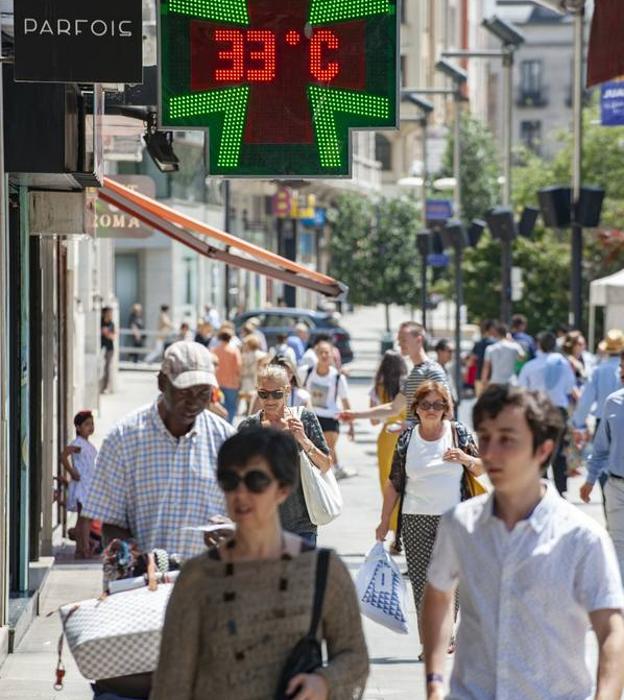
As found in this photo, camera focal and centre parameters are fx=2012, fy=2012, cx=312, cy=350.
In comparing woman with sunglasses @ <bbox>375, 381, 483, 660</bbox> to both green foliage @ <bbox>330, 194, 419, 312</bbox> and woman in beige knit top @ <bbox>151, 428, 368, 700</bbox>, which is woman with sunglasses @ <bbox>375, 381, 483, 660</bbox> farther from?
green foliage @ <bbox>330, 194, 419, 312</bbox>

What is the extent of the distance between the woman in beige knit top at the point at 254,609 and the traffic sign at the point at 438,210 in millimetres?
42299

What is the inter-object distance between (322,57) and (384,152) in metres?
81.5

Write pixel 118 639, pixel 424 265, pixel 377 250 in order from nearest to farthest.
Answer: pixel 118 639, pixel 424 265, pixel 377 250

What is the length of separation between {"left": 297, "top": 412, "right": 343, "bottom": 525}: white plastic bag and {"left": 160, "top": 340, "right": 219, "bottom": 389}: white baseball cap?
3.16 meters

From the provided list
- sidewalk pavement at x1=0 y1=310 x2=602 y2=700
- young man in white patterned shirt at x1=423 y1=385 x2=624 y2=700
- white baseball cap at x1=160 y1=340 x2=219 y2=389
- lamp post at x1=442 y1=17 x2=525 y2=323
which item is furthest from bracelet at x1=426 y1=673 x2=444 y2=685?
lamp post at x1=442 y1=17 x2=525 y2=323

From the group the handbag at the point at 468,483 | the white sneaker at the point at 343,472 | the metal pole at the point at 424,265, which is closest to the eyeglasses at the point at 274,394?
the handbag at the point at 468,483

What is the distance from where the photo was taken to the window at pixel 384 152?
89381 mm

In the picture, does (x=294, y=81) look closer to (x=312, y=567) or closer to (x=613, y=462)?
(x=613, y=462)

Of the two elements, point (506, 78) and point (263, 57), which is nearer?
point (263, 57)

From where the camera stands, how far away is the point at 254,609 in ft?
15.8

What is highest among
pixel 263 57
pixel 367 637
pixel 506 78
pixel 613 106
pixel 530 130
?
pixel 530 130

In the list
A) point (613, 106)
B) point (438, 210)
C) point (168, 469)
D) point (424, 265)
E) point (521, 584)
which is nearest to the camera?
point (521, 584)

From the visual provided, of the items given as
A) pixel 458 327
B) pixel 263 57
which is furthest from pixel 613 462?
pixel 458 327

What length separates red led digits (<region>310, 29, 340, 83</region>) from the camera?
9.12 m
